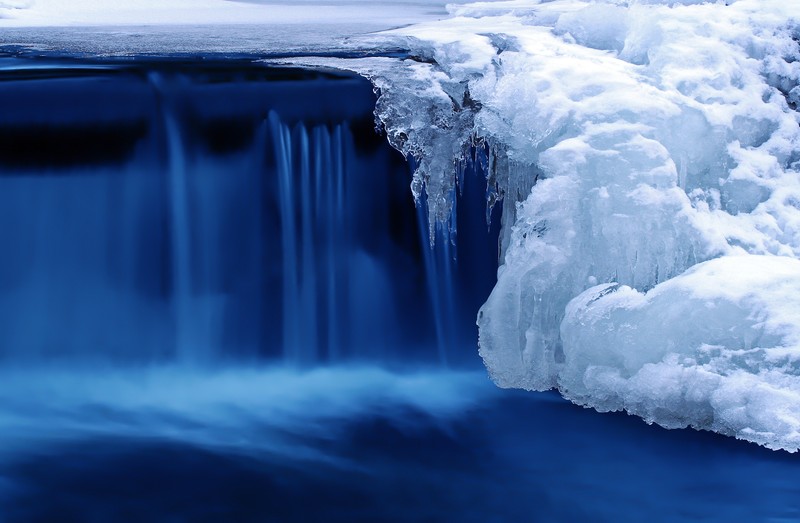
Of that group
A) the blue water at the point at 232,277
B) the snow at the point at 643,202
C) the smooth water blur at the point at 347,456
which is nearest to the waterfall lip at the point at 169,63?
the blue water at the point at 232,277

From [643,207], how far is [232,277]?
1.59 m

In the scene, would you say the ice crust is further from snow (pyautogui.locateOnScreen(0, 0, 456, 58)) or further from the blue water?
snow (pyautogui.locateOnScreen(0, 0, 456, 58))

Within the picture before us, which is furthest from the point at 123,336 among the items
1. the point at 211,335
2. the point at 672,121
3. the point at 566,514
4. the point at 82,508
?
the point at 672,121

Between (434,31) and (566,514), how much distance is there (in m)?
Result: 3.42

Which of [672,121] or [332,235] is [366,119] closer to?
[332,235]

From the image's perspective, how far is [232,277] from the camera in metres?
A: 4.19

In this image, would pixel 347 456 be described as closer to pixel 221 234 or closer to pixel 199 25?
pixel 221 234

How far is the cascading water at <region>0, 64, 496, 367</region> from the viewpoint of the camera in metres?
4.05

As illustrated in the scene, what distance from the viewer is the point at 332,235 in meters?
4.17

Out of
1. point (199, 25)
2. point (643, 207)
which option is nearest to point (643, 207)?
point (643, 207)

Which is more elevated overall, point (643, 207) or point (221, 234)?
point (643, 207)

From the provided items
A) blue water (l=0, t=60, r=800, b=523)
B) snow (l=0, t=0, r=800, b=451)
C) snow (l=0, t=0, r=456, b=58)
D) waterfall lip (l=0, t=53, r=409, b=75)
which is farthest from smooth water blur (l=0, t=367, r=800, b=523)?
snow (l=0, t=0, r=456, b=58)

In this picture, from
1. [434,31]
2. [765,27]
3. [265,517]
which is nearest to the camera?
[265,517]

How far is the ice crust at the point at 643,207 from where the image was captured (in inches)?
134
